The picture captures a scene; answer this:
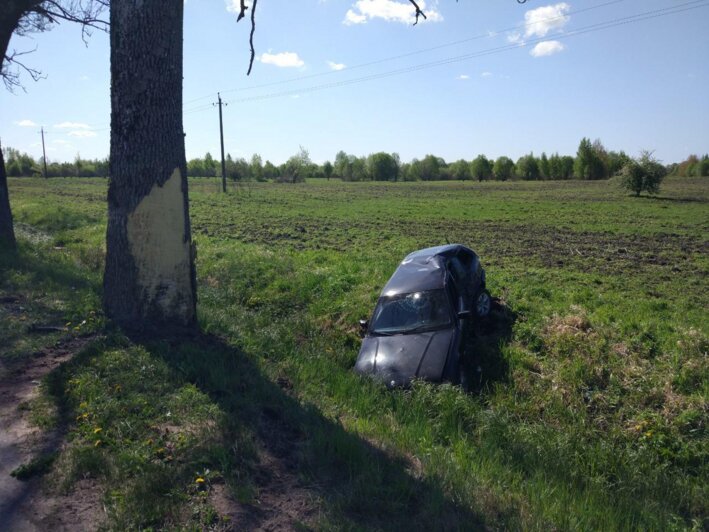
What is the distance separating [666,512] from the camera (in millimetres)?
4035

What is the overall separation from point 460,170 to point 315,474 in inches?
4048

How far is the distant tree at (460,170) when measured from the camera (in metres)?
101

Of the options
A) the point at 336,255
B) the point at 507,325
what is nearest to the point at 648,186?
the point at 336,255

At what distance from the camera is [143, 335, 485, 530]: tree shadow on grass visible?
3266 mm

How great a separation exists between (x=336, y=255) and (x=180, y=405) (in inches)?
422

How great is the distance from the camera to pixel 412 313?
7.89 meters

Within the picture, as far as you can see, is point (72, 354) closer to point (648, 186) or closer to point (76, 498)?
point (76, 498)

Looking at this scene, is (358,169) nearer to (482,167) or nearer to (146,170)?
(482,167)

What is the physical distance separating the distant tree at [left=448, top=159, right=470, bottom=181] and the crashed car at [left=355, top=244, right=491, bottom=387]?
94072 millimetres

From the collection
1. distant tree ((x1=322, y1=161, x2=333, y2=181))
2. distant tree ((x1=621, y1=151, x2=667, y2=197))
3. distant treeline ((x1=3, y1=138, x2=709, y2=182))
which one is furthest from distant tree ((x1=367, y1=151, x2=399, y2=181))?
distant tree ((x1=621, y1=151, x2=667, y2=197))

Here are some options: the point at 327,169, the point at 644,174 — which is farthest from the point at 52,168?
the point at 644,174

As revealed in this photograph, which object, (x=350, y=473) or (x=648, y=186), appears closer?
(x=350, y=473)

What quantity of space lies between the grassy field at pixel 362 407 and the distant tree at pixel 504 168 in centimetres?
8279

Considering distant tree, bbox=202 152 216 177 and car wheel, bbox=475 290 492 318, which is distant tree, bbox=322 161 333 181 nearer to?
distant tree, bbox=202 152 216 177
